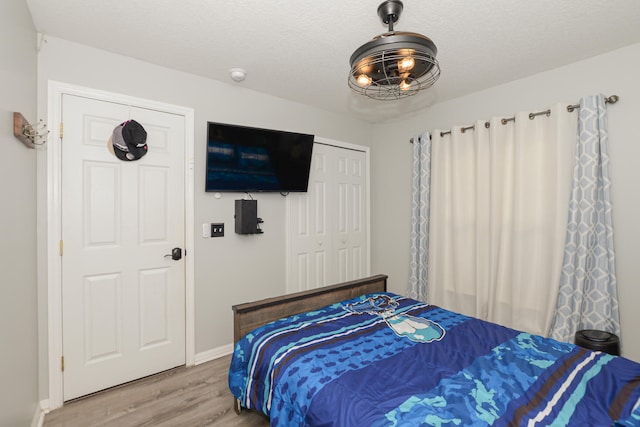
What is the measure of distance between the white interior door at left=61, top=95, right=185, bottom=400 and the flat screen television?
29 centimetres

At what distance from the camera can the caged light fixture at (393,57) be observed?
1.40 m

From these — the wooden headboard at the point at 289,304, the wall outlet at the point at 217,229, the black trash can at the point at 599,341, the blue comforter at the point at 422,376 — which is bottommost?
the black trash can at the point at 599,341

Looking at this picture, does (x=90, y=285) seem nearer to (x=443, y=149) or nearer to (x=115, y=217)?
(x=115, y=217)

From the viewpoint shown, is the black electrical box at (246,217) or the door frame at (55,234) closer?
the door frame at (55,234)

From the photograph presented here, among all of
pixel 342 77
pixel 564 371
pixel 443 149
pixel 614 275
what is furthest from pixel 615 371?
pixel 342 77

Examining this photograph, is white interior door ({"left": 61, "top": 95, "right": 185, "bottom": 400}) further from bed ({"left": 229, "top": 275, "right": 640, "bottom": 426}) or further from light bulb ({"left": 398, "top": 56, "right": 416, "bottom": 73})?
light bulb ({"left": 398, "top": 56, "right": 416, "bottom": 73})

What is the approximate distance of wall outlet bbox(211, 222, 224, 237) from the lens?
275 cm

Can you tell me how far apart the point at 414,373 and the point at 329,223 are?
2328mm

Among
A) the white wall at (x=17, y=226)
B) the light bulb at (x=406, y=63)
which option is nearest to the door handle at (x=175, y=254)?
the white wall at (x=17, y=226)

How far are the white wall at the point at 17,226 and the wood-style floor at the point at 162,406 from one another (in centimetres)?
27

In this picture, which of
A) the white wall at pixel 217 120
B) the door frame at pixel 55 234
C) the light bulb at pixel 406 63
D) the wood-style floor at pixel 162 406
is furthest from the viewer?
the white wall at pixel 217 120

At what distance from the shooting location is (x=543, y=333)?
2514 mm

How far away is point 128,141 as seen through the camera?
226 cm

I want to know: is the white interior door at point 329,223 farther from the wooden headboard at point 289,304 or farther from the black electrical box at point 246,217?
the wooden headboard at point 289,304
